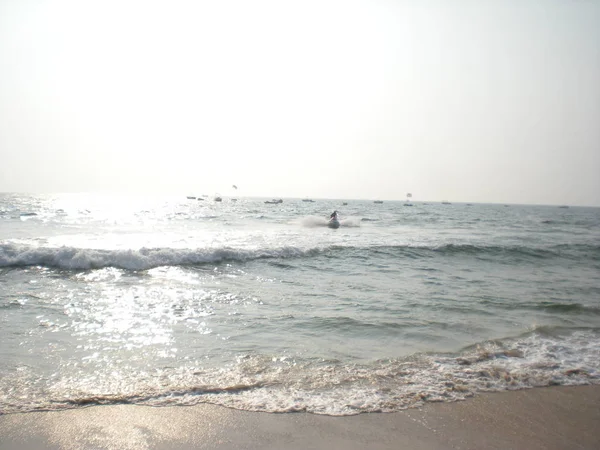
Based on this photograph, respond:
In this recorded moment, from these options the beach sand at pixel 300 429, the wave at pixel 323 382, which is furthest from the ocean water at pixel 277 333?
the beach sand at pixel 300 429

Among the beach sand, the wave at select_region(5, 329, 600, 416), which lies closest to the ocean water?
the wave at select_region(5, 329, 600, 416)

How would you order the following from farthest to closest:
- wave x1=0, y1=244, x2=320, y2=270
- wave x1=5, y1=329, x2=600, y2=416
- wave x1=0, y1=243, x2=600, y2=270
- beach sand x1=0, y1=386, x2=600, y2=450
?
wave x1=0, y1=243, x2=600, y2=270 < wave x1=0, y1=244, x2=320, y2=270 < wave x1=5, y1=329, x2=600, y2=416 < beach sand x1=0, y1=386, x2=600, y2=450

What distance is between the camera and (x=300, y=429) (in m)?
4.14

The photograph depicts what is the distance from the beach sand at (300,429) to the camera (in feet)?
12.6

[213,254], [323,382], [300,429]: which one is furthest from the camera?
[213,254]

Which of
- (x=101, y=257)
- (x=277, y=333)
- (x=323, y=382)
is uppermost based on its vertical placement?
(x=323, y=382)

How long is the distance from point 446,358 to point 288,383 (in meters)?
2.79

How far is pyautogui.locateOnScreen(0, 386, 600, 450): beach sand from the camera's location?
385 centimetres

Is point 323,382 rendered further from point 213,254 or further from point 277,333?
point 213,254

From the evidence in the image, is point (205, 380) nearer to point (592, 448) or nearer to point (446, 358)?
point (446, 358)

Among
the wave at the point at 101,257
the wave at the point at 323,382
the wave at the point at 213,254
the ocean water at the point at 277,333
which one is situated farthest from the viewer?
the wave at the point at 213,254

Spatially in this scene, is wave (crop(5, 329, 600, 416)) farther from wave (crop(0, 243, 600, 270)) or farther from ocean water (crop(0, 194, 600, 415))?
wave (crop(0, 243, 600, 270))

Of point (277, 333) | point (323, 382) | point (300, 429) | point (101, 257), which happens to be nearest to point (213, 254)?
point (101, 257)

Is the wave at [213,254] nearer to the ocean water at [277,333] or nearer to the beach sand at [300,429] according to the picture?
the ocean water at [277,333]
